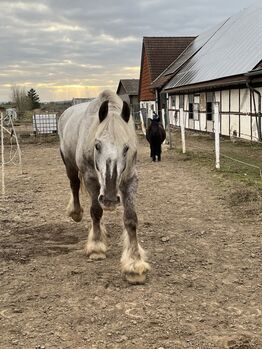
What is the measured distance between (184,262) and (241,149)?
10503 millimetres

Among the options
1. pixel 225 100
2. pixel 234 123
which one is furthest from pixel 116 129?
pixel 225 100

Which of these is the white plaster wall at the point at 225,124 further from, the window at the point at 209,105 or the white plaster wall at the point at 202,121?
the white plaster wall at the point at 202,121

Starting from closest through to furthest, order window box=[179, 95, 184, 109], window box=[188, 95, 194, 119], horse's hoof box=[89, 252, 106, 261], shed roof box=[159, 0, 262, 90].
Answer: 1. horse's hoof box=[89, 252, 106, 261]
2. shed roof box=[159, 0, 262, 90]
3. window box=[188, 95, 194, 119]
4. window box=[179, 95, 184, 109]

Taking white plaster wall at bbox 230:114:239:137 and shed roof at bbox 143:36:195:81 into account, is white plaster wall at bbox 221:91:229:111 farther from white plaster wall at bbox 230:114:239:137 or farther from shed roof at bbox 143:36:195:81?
shed roof at bbox 143:36:195:81

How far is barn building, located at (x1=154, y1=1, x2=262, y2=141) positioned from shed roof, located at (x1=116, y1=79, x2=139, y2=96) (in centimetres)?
2311

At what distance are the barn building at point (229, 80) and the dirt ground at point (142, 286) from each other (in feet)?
29.8

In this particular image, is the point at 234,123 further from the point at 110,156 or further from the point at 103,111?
the point at 110,156

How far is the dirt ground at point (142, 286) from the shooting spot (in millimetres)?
2900

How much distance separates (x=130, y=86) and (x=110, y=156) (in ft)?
163

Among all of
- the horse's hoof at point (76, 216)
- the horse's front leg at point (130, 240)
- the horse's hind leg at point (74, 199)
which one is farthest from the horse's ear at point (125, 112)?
the horse's hoof at point (76, 216)

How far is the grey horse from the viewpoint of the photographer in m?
3.41

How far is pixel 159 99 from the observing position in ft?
101

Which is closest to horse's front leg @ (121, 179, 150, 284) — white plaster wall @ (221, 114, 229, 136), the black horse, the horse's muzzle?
the horse's muzzle

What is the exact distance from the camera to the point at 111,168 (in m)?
3.38
